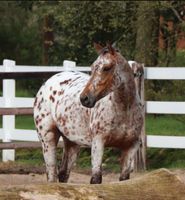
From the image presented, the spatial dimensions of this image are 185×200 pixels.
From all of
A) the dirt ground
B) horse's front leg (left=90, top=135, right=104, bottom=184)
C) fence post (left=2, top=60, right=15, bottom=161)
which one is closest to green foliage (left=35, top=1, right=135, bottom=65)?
fence post (left=2, top=60, right=15, bottom=161)

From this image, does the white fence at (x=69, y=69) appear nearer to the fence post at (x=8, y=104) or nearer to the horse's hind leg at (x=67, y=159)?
the fence post at (x=8, y=104)

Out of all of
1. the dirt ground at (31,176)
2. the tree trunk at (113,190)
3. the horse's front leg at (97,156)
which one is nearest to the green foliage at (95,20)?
the dirt ground at (31,176)

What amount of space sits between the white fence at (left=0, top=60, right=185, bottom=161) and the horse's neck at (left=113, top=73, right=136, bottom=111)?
4.34 m

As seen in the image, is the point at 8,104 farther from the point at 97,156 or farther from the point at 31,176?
the point at 97,156

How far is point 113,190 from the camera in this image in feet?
19.6

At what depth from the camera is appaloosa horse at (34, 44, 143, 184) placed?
825 centimetres

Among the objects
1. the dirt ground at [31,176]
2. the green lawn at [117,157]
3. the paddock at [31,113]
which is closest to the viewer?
the dirt ground at [31,176]

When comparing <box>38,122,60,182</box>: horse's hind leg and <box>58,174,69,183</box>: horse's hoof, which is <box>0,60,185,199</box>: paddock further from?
<box>38,122,60,182</box>: horse's hind leg

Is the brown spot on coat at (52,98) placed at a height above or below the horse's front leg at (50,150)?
above

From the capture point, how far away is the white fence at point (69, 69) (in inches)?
503

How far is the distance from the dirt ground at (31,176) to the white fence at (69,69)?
749 millimetres

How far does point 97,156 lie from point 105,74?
2.91 ft

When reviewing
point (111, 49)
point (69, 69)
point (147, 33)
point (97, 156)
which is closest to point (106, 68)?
point (111, 49)

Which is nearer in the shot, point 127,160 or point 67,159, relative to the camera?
point 127,160
